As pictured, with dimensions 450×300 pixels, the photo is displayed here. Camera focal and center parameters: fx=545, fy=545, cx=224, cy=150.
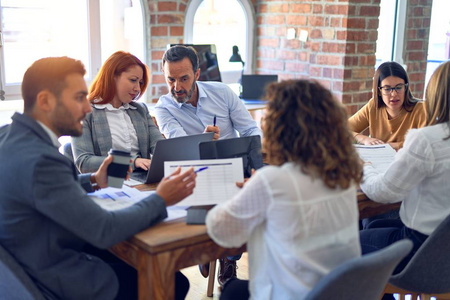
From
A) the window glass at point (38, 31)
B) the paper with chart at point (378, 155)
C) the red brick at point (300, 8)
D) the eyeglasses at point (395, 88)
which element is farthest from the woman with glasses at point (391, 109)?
the window glass at point (38, 31)

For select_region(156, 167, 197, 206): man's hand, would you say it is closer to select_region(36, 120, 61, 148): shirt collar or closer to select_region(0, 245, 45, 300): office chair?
select_region(36, 120, 61, 148): shirt collar

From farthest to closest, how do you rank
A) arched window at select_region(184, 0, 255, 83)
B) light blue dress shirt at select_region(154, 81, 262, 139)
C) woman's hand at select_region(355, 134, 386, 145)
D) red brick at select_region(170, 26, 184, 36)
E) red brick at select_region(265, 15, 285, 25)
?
red brick at select_region(265, 15, 285, 25)
arched window at select_region(184, 0, 255, 83)
red brick at select_region(170, 26, 184, 36)
light blue dress shirt at select_region(154, 81, 262, 139)
woman's hand at select_region(355, 134, 386, 145)

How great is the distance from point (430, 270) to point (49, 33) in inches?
111

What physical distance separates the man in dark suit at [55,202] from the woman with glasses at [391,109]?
152 cm

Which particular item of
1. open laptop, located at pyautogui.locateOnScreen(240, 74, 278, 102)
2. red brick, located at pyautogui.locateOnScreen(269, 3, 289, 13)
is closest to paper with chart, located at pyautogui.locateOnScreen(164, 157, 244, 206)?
open laptop, located at pyautogui.locateOnScreen(240, 74, 278, 102)

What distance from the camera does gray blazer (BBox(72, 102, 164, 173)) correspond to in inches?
89.9

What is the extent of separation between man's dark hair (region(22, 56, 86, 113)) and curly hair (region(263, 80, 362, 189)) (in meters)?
0.61

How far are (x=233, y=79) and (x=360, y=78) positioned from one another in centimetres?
106

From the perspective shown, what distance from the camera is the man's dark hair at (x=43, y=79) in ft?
5.12

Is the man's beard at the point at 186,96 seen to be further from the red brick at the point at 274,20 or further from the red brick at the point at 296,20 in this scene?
the red brick at the point at 274,20

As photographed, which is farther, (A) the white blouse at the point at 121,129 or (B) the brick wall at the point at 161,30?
(B) the brick wall at the point at 161,30

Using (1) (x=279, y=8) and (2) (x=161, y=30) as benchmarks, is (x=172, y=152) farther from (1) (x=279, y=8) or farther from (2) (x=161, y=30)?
(1) (x=279, y=8)

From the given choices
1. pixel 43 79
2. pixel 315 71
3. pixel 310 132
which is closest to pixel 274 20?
pixel 315 71

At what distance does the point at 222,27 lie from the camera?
444 cm
